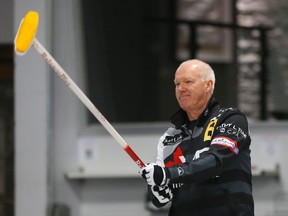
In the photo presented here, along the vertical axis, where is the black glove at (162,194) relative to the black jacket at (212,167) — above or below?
below

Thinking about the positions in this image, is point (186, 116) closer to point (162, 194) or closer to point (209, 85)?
point (209, 85)

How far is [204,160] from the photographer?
10.8 feet

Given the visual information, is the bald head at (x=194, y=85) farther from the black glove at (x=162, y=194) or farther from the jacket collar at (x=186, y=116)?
the black glove at (x=162, y=194)

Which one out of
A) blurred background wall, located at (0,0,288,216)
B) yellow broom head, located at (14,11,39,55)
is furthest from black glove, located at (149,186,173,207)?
blurred background wall, located at (0,0,288,216)

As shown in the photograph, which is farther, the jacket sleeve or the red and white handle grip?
the red and white handle grip

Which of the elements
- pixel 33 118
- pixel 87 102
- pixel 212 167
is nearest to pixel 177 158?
pixel 212 167

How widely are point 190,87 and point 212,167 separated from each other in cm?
43

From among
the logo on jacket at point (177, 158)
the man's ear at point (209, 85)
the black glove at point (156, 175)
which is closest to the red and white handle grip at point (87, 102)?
the logo on jacket at point (177, 158)

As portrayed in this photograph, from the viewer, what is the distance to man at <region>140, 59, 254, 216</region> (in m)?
3.29

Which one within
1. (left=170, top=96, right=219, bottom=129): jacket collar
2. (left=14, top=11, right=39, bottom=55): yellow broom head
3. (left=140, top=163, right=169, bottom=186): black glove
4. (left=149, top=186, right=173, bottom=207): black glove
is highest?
(left=14, top=11, right=39, bottom=55): yellow broom head

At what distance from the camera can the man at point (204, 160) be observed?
3.29 m

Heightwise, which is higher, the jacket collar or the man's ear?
the man's ear

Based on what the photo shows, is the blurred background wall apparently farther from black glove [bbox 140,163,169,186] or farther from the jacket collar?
black glove [bbox 140,163,169,186]

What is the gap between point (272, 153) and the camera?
22.4ft
